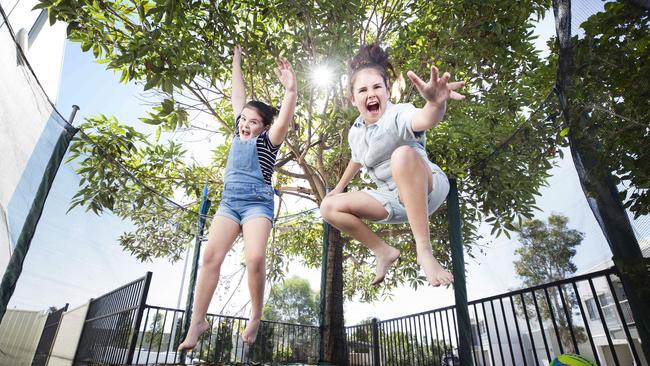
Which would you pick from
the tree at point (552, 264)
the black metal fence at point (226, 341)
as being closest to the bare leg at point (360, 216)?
the tree at point (552, 264)

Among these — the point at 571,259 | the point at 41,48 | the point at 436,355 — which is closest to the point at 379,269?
the point at 571,259

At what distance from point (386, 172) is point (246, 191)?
0.89 m

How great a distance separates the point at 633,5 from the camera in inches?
56.5

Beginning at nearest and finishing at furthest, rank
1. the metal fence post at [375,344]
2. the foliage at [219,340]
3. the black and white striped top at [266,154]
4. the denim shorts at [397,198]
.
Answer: the denim shorts at [397,198] → the black and white striped top at [266,154] → the metal fence post at [375,344] → the foliage at [219,340]

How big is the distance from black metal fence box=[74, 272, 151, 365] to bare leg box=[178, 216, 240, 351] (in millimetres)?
2514

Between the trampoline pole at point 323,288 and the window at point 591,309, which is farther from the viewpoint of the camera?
the trampoline pole at point 323,288

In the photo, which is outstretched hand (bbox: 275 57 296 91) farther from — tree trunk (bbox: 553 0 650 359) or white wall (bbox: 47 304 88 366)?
white wall (bbox: 47 304 88 366)

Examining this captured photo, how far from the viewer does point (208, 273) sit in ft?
6.91

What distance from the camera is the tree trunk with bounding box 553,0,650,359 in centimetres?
152

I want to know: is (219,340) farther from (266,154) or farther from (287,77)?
(287,77)

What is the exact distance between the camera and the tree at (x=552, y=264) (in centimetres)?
200

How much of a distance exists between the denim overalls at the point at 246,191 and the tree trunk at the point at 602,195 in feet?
5.74

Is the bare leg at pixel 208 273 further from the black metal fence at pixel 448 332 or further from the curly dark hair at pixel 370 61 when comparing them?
the black metal fence at pixel 448 332

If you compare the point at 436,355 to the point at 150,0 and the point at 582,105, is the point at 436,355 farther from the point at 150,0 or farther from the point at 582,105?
the point at 150,0
